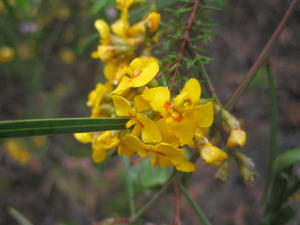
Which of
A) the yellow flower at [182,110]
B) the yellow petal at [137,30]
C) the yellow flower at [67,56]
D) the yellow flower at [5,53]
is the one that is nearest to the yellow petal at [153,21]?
the yellow petal at [137,30]

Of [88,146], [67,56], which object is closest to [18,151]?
[88,146]

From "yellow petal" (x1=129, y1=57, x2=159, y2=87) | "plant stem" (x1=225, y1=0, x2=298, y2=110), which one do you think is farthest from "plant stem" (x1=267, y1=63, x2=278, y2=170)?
"yellow petal" (x1=129, y1=57, x2=159, y2=87)

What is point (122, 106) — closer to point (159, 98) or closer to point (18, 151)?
point (159, 98)

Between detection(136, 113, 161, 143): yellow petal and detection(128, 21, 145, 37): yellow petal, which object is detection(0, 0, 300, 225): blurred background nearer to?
detection(128, 21, 145, 37): yellow petal

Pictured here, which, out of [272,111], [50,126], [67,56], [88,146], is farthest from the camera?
[67,56]

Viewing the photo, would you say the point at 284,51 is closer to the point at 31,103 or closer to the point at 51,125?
the point at 31,103

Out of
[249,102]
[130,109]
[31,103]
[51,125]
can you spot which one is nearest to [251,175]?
[130,109]
